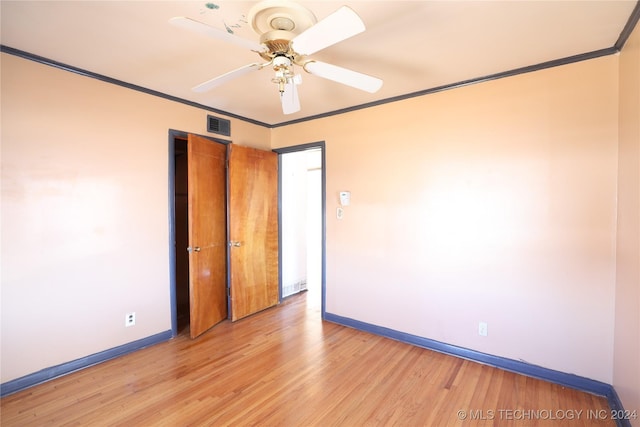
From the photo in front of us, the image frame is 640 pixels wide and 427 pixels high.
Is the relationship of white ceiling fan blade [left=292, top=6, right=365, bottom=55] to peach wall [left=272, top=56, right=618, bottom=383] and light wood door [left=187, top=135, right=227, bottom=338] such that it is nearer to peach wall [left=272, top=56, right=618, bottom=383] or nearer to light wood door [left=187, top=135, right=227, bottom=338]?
peach wall [left=272, top=56, right=618, bottom=383]

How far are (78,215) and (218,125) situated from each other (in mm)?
1666

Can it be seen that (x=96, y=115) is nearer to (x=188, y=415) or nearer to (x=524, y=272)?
(x=188, y=415)

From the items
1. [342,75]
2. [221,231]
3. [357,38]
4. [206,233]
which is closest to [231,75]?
[342,75]

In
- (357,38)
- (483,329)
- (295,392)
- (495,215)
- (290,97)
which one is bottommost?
(295,392)

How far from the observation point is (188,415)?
1.93 meters

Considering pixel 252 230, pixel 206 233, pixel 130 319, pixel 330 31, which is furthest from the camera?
pixel 252 230

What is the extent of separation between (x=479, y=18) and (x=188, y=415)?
3.11 m

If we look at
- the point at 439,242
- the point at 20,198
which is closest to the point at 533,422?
the point at 439,242

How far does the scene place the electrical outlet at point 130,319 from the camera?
2.71 m

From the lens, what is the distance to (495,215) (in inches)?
97.7

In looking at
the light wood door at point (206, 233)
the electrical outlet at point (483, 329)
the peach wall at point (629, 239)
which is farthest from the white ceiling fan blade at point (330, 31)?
the electrical outlet at point (483, 329)

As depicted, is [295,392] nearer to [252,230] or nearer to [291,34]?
[252,230]

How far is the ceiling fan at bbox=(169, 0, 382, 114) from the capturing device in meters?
1.25

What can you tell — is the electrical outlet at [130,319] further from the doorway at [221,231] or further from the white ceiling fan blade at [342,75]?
the white ceiling fan blade at [342,75]
